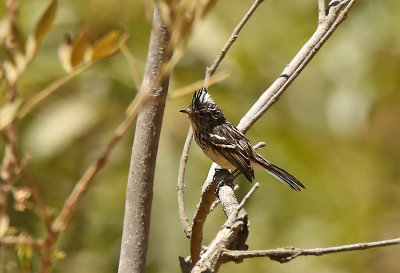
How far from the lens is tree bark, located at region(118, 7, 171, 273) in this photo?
6.57ft

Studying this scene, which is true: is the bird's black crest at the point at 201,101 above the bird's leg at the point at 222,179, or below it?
above

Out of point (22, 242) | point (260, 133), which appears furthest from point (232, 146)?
point (22, 242)

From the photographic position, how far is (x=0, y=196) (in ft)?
2.83

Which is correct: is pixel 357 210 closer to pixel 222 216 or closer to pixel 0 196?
pixel 222 216

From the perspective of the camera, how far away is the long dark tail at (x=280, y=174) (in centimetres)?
451

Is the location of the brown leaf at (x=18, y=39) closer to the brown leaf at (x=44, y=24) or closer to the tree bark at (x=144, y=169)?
the brown leaf at (x=44, y=24)

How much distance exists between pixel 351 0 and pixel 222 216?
2.65 meters

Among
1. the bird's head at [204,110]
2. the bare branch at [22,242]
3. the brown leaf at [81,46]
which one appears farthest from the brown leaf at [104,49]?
the bird's head at [204,110]

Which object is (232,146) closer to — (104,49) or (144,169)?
(144,169)

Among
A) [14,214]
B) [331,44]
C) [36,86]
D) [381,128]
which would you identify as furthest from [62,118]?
[381,128]

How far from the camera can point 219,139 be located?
4551mm

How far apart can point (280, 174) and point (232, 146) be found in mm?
412

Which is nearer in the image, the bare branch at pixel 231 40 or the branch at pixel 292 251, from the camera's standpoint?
the branch at pixel 292 251

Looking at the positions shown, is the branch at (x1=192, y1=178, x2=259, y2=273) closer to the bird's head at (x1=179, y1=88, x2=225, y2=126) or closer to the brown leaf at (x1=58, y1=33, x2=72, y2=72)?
the brown leaf at (x1=58, y1=33, x2=72, y2=72)
